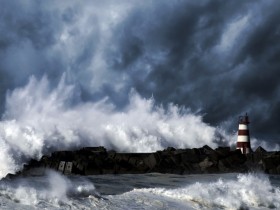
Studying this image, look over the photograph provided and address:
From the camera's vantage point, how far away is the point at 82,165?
1562 centimetres

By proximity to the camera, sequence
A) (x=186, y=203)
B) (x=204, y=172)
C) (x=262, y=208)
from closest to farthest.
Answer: (x=186, y=203) → (x=262, y=208) → (x=204, y=172)

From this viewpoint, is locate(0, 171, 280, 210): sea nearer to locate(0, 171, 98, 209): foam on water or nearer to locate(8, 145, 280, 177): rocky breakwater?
locate(0, 171, 98, 209): foam on water

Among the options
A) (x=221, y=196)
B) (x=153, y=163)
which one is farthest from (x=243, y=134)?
(x=221, y=196)

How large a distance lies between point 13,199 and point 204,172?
36.3ft

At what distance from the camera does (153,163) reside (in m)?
16.6

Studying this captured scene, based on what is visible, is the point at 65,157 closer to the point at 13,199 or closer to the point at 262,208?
the point at 262,208

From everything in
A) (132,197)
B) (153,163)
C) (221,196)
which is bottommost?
(132,197)

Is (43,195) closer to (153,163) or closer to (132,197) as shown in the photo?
(132,197)

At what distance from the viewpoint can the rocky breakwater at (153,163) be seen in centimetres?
1593

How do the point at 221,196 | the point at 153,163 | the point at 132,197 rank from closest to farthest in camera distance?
the point at 132,197, the point at 221,196, the point at 153,163

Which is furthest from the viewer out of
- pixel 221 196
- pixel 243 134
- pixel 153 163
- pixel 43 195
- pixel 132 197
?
pixel 243 134

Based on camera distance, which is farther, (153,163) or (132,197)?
(153,163)

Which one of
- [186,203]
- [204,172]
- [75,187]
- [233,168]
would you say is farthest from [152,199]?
[233,168]

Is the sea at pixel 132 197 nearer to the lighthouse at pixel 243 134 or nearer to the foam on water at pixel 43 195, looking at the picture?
the foam on water at pixel 43 195
